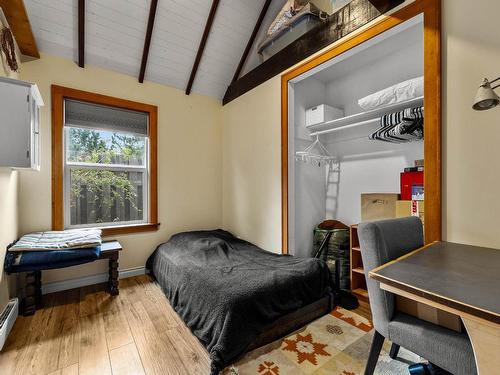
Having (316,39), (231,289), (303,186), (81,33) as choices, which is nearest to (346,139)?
(303,186)

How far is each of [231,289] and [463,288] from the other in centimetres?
135

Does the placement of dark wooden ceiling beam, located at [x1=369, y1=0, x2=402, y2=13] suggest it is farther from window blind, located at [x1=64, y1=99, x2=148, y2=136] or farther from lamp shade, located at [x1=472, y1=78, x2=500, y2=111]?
window blind, located at [x1=64, y1=99, x2=148, y2=136]

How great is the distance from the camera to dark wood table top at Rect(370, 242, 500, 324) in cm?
69

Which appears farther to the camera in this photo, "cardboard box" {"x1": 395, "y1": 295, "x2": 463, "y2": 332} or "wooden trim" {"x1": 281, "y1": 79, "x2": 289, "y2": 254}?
"wooden trim" {"x1": 281, "y1": 79, "x2": 289, "y2": 254}

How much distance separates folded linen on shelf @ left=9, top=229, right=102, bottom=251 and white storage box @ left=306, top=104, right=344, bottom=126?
2.63m

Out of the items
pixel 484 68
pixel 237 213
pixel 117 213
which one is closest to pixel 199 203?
pixel 237 213

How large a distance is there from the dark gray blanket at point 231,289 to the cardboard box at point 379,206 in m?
0.76

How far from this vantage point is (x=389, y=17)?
1801mm

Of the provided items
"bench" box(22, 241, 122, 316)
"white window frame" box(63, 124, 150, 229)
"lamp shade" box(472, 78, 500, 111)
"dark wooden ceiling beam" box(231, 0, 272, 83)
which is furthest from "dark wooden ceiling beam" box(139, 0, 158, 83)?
"lamp shade" box(472, 78, 500, 111)

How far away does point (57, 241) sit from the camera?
2.25 metres

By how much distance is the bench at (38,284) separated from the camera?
214 cm

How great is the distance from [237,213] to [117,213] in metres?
1.59

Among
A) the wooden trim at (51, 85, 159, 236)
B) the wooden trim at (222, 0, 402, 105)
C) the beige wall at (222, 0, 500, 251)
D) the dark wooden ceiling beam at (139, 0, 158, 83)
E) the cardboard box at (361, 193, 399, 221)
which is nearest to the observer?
the beige wall at (222, 0, 500, 251)

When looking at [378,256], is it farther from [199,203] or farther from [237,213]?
[199,203]
